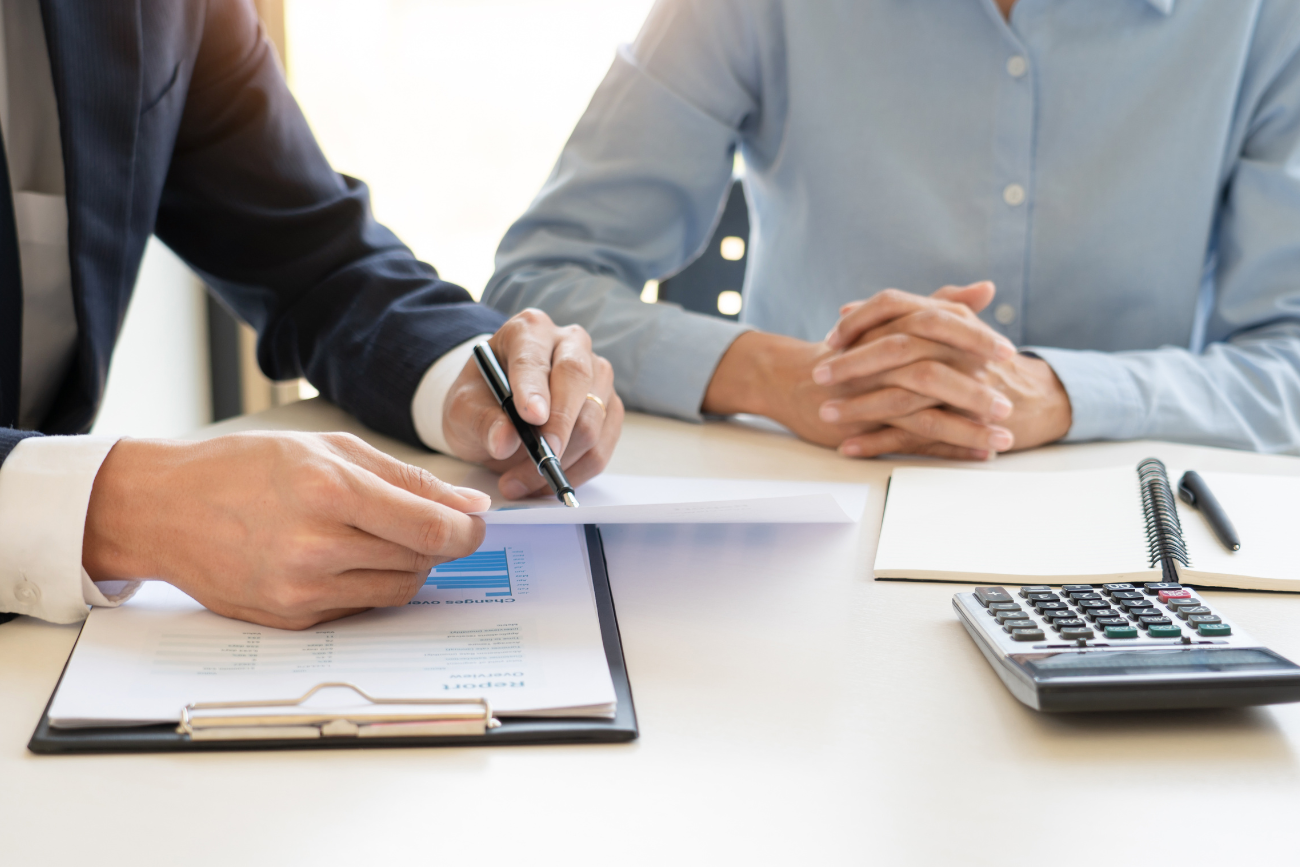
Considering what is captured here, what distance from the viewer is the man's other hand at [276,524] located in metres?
0.50

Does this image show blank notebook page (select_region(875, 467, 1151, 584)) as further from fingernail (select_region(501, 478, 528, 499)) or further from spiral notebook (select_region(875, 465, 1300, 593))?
fingernail (select_region(501, 478, 528, 499))

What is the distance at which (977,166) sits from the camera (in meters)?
1.22

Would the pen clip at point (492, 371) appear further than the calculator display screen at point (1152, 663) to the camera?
Yes

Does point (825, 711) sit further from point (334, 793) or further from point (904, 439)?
point (904, 439)

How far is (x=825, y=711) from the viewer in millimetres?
466

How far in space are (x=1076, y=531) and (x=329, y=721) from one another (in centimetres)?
51

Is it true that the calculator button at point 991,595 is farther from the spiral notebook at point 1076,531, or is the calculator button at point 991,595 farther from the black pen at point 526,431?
the black pen at point 526,431

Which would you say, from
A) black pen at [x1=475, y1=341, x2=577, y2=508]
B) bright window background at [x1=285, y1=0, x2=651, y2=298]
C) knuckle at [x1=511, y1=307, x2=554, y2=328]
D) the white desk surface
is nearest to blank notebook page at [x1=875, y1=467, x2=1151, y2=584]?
the white desk surface

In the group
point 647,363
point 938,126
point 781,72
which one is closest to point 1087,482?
point 647,363

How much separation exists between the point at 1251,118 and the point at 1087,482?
2.20 feet

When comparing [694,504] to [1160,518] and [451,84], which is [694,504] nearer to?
[1160,518]

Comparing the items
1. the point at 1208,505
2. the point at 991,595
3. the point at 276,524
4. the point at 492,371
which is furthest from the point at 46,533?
the point at 1208,505

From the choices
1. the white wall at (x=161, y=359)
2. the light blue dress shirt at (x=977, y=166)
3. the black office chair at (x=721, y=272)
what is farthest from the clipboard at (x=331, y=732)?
the white wall at (x=161, y=359)

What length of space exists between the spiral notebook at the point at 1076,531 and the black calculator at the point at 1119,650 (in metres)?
0.06
